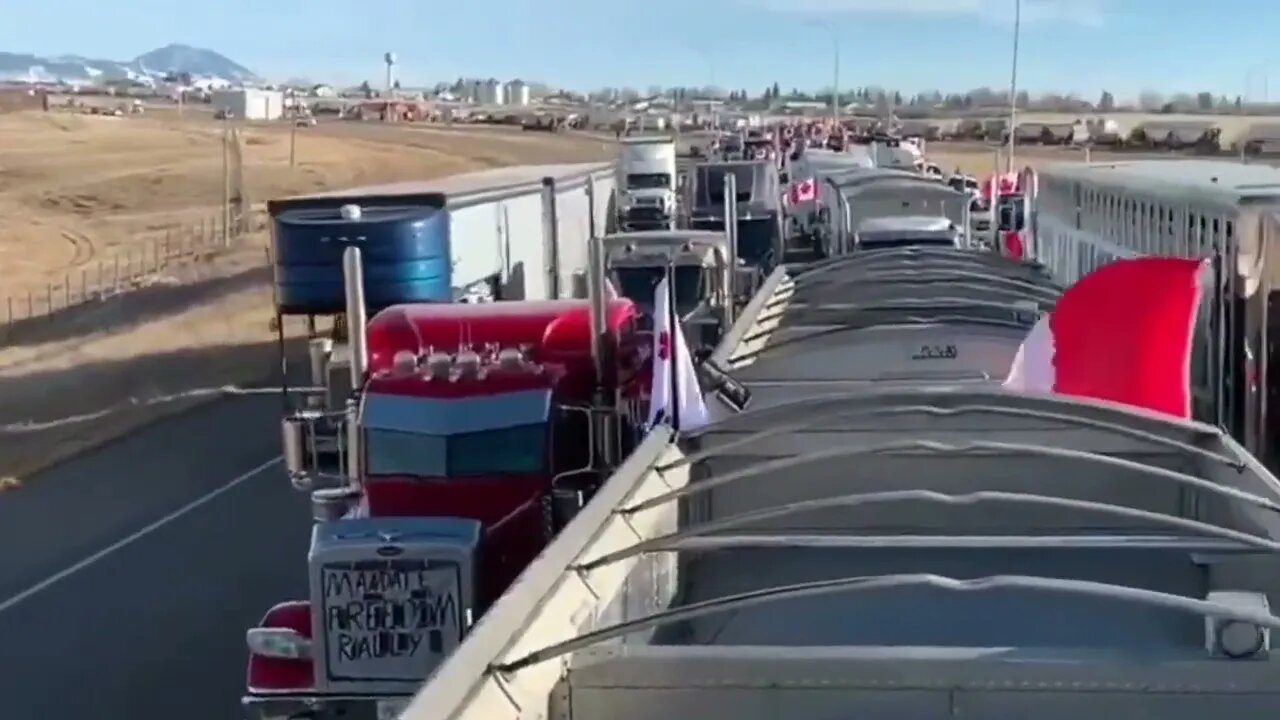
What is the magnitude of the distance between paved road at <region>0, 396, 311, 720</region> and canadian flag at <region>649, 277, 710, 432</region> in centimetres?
426

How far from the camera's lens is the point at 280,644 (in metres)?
10.7

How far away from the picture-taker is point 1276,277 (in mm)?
14312

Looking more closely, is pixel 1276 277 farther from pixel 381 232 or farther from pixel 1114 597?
pixel 381 232

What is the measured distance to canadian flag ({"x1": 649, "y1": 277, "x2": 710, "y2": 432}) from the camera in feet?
31.6

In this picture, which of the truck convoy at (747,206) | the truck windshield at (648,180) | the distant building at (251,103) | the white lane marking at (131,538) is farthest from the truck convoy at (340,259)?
the distant building at (251,103)

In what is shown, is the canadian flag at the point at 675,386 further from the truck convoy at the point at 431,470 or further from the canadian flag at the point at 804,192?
the canadian flag at the point at 804,192

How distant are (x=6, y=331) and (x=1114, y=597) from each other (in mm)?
43284

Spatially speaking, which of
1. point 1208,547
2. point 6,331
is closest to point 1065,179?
point 1208,547

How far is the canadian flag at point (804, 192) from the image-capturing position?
4666 centimetres

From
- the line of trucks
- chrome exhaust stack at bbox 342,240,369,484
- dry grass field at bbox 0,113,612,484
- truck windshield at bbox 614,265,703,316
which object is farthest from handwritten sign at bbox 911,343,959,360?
dry grass field at bbox 0,113,612,484

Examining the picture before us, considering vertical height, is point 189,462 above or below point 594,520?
below

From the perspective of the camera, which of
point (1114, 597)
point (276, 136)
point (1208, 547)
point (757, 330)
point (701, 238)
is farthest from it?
point (276, 136)

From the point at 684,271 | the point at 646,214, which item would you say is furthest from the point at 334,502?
the point at 646,214

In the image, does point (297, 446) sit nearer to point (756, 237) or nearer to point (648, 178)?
point (756, 237)
